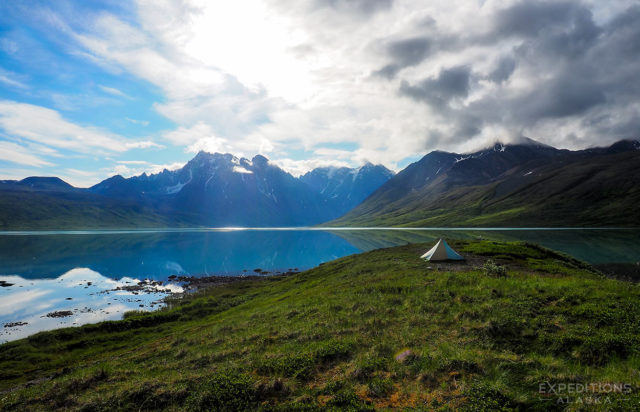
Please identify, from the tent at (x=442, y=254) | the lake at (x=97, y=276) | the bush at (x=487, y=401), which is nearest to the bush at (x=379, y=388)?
the bush at (x=487, y=401)

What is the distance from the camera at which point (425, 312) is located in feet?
63.2

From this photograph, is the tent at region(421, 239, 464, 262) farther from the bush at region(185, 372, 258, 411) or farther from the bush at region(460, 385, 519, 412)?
the bush at region(185, 372, 258, 411)

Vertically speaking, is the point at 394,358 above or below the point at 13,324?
above

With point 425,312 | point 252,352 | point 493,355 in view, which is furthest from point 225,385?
point 425,312

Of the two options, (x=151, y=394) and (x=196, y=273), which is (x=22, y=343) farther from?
(x=196, y=273)

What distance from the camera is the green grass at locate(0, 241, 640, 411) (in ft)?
35.1

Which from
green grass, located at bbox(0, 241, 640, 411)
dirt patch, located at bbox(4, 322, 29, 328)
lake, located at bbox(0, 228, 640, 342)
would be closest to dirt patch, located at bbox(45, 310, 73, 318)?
lake, located at bbox(0, 228, 640, 342)

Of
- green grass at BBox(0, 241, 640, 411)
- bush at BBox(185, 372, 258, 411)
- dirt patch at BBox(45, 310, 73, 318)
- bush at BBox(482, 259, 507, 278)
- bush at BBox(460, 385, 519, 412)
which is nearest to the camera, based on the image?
bush at BBox(460, 385, 519, 412)

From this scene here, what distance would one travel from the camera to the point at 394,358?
13547 millimetres

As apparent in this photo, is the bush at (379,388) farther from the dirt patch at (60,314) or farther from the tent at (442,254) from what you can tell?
the dirt patch at (60,314)

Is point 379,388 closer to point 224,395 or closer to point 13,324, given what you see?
point 224,395

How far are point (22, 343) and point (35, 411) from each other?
2446 centimetres

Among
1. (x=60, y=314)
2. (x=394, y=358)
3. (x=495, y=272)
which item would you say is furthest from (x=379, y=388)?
(x=60, y=314)

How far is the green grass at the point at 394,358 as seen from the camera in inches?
422
